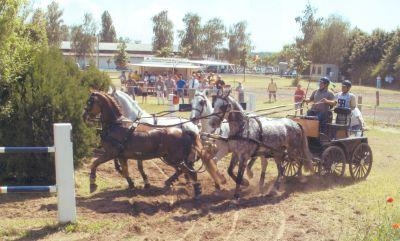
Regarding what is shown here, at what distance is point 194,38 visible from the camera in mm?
91688

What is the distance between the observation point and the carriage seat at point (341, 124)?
37.2 ft

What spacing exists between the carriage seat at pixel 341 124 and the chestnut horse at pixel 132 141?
3402 mm

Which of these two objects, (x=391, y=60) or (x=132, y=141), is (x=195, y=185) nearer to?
(x=132, y=141)

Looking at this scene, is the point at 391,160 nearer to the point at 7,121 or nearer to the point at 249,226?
the point at 249,226

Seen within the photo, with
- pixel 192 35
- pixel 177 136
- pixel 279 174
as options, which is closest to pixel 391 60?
pixel 192 35

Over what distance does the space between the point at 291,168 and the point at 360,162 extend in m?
1.52

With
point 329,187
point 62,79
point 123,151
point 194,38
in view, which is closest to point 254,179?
point 329,187

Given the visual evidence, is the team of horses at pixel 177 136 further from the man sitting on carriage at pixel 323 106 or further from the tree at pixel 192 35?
the tree at pixel 192 35

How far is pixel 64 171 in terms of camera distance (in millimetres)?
7219

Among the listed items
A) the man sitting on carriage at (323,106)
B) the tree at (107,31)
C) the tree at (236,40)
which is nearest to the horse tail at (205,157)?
the man sitting on carriage at (323,106)

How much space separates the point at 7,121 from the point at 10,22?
1843 mm

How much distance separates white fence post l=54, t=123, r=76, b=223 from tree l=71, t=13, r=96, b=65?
259ft

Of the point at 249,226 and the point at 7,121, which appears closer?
the point at 249,226

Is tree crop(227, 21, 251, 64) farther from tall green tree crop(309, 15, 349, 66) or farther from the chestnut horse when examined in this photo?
the chestnut horse
